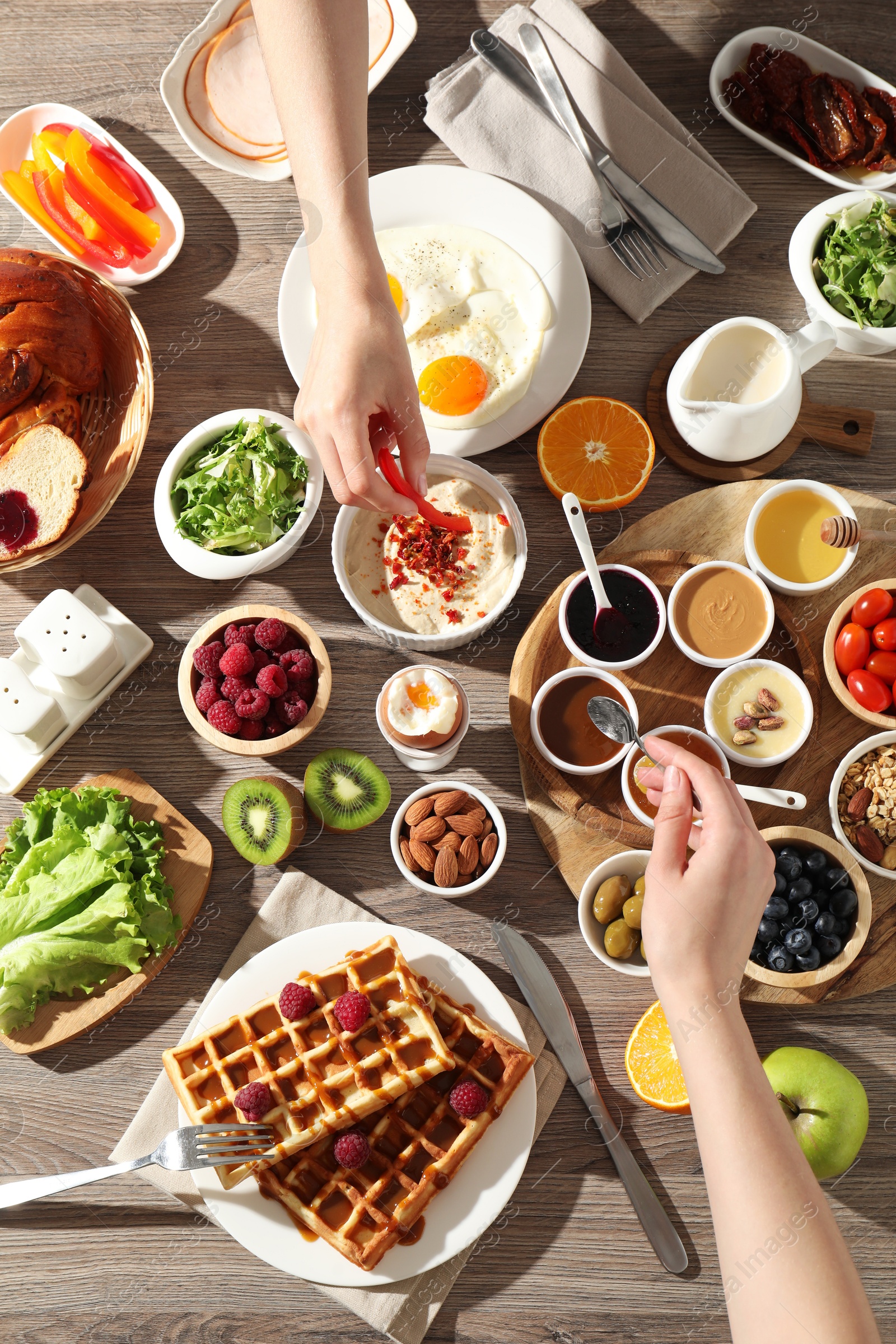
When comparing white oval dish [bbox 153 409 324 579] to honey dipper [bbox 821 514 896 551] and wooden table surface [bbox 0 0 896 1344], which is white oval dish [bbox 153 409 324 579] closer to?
wooden table surface [bbox 0 0 896 1344]

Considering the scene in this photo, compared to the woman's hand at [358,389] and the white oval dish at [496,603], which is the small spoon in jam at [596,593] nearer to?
the white oval dish at [496,603]

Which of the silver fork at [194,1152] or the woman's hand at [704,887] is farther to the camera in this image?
the silver fork at [194,1152]

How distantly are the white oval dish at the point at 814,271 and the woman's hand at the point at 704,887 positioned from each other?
1.42m

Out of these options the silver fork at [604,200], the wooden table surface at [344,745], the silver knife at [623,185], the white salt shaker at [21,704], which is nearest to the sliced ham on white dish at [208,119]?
the wooden table surface at [344,745]

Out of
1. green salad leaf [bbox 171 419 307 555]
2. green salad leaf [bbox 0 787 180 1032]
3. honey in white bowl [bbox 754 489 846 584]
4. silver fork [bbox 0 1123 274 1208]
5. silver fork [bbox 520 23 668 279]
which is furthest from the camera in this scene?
silver fork [bbox 520 23 668 279]

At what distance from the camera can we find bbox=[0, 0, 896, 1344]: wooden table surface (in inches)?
94.9

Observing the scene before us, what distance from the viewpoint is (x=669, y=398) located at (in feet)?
8.43

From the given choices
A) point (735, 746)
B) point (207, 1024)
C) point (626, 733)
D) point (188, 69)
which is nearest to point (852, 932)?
point (735, 746)

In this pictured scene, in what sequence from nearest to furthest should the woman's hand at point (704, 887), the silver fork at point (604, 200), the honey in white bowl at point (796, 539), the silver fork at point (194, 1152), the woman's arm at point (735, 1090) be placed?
the woman's arm at point (735, 1090) < the woman's hand at point (704, 887) < the silver fork at point (194, 1152) < the honey in white bowl at point (796, 539) < the silver fork at point (604, 200)

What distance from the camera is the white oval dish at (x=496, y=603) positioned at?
2.41 m

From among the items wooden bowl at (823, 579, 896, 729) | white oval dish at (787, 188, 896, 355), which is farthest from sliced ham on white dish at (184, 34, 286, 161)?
wooden bowl at (823, 579, 896, 729)

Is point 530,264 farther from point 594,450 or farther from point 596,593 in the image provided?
point 596,593

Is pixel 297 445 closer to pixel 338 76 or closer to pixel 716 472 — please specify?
pixel 338 76

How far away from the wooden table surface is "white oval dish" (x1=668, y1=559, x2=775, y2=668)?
0.95 ft
